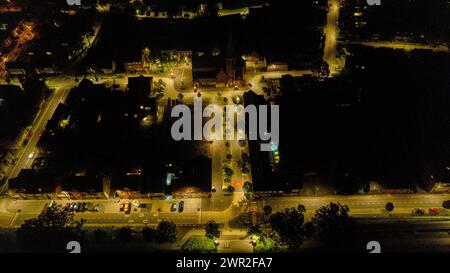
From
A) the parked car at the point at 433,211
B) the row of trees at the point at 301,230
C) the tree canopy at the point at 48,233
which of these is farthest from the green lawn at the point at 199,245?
the parked car at the point at 433,211

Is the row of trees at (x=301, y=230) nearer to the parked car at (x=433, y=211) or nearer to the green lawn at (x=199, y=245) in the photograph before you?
the green lawn at (x=199, y=245)

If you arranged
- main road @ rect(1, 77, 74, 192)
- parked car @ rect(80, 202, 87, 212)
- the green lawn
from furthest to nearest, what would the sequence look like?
main road @ rect(1, 77, 74, 192), parked car @ rect(80, 202, 87, 212), the green lawn

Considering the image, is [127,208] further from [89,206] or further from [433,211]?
[433,211]

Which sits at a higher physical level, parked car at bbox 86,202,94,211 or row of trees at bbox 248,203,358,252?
parked car at bbox 86,202,94,211

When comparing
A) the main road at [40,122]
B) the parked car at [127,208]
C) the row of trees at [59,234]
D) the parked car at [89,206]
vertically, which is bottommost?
the row of trees at [59,234]

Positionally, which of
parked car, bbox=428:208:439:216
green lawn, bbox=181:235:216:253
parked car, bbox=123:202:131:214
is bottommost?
green lawn, bbox=181:235:216:253

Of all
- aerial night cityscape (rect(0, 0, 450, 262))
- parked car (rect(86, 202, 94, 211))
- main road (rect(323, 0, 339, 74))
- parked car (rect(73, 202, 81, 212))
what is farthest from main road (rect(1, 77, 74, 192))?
main road (rect(323, 0, 339, 74))

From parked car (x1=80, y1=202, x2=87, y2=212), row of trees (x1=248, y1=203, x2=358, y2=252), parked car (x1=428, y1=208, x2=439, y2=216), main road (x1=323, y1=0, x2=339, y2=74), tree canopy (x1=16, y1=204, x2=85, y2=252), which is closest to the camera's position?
row of trees (x1=248, y1=203, x2=358, y2=252)

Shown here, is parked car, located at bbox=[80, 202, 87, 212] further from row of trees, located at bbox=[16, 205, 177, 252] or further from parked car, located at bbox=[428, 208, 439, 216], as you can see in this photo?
parked car, located at bbox=[428, 208, 439, 216]

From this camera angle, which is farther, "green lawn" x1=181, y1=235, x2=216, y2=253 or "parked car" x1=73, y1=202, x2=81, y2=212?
"parked car" x1=73, y1=202, x2=81, y2=212

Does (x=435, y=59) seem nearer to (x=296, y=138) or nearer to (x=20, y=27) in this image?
(x=296, y=138)
